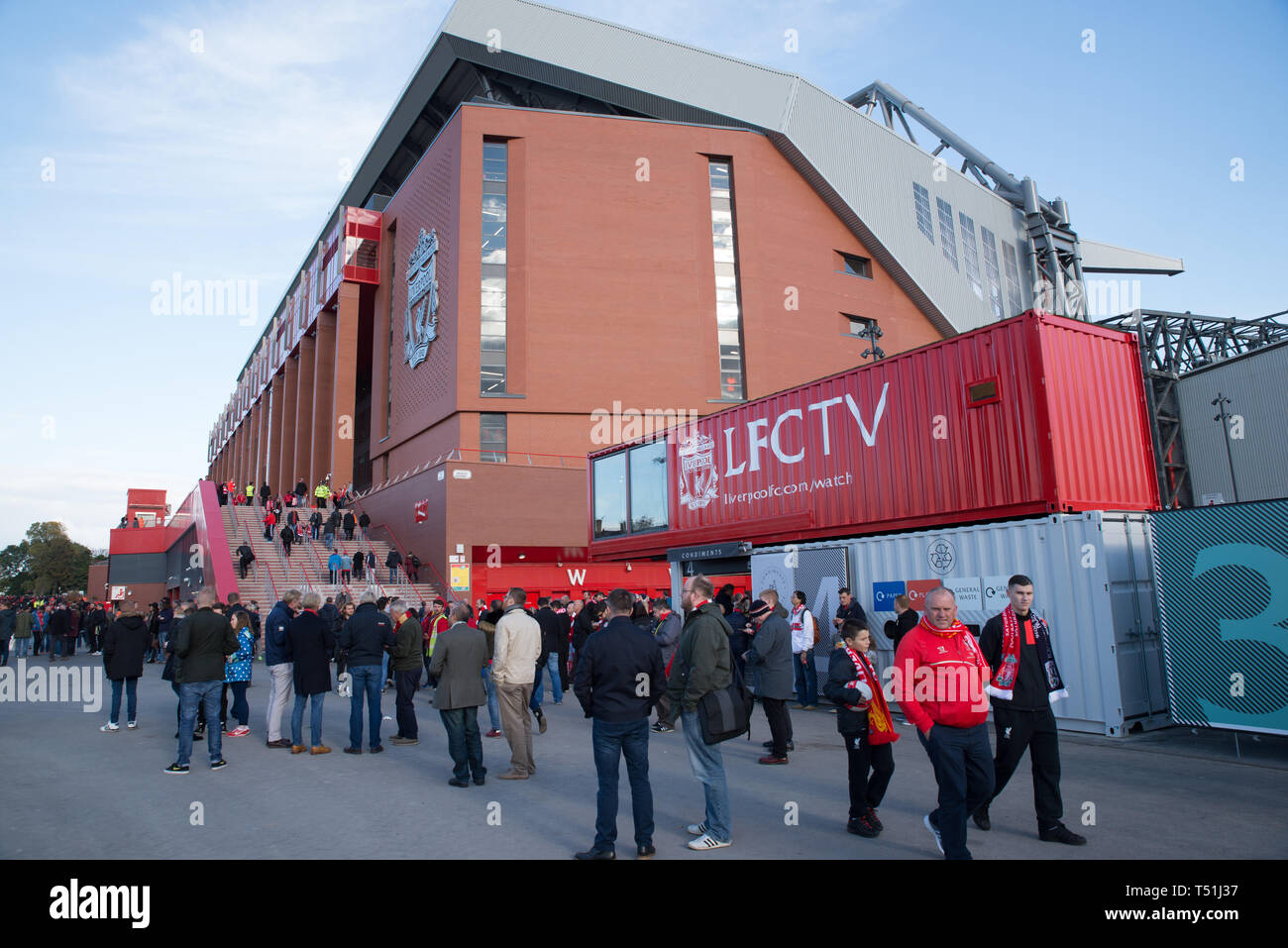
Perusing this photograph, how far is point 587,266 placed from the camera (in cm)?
3391

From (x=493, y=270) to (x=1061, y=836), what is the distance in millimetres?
31870

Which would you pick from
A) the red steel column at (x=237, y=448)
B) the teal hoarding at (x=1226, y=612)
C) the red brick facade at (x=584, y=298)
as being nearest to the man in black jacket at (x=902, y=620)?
the teal hoarding at (x=1226, y=612)

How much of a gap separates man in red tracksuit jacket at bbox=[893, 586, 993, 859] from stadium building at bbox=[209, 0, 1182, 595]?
24.6 meters

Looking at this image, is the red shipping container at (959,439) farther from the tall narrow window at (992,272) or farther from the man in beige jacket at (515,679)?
the tall narrow window at (992,272)

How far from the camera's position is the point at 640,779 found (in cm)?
516

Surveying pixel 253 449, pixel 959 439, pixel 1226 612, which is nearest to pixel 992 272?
pixel 959 439

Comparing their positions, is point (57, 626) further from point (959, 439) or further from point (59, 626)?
point (959, 439)

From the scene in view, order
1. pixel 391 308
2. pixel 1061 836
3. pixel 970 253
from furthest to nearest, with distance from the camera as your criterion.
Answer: pixel 970 253 → pixel 391 308 → pixel 1061 836

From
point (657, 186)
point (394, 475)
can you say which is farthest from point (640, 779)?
point (394, 475)

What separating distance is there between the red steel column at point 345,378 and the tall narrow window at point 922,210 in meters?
30.3

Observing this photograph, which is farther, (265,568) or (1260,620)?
(265,568)
